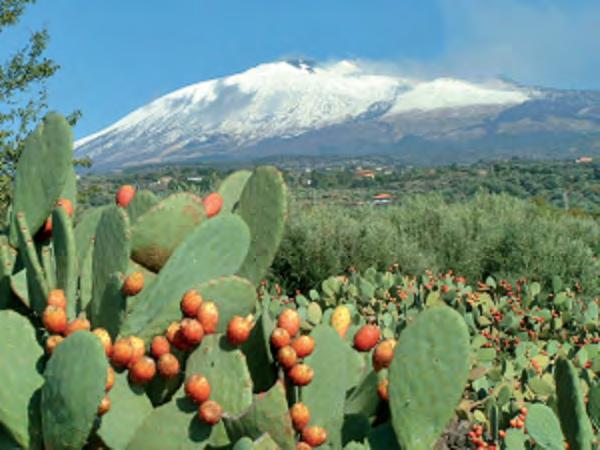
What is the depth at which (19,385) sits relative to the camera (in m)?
1.71

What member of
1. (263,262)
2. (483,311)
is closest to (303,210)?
(483,311)

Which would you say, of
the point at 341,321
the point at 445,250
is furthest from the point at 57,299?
the point at 445,250

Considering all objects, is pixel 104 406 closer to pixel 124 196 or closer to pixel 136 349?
pixel 136 349

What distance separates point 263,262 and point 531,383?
1.73 meters

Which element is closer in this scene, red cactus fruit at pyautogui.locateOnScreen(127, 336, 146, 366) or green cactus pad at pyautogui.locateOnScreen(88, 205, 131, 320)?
red cactus fruit at pyautogui.locateOnScreen(127, 336, 146, 366)

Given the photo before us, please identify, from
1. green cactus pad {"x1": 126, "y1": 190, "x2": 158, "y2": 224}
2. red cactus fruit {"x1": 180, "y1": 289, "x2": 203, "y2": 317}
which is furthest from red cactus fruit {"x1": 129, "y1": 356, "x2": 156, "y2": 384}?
green cactus pad {"x1": 126, "y1": 190, "x2": 158, "y2": 224}

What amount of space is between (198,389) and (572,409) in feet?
2.95

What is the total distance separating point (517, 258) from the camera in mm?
8531

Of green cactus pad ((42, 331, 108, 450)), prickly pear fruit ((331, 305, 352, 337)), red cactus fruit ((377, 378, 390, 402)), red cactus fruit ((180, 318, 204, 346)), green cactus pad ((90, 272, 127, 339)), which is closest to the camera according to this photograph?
green cactus pad ((42, 331, 108, 450))

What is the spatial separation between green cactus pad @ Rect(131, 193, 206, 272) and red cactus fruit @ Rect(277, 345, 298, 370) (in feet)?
1.65

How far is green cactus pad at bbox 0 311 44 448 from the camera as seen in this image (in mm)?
1696

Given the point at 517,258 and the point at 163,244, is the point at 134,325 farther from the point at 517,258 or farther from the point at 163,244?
the point at 517,258

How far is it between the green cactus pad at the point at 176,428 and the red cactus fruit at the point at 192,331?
12cm

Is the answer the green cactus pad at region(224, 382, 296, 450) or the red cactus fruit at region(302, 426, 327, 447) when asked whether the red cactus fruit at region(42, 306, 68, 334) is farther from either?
the red cactus fruit at region(302, 426, 327, 447)
